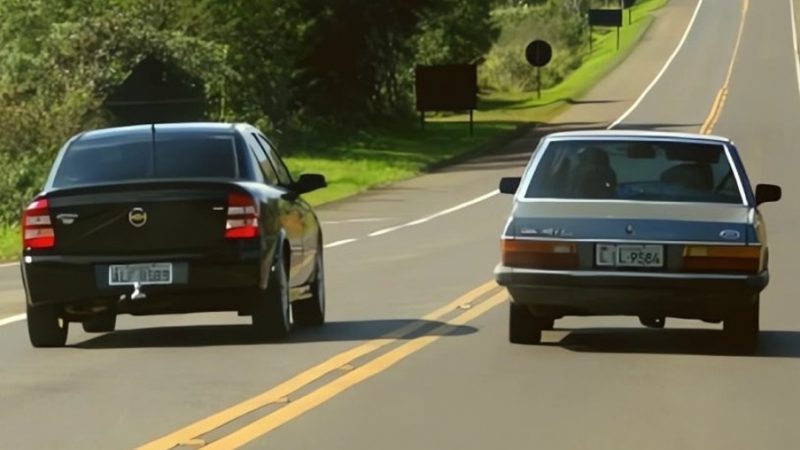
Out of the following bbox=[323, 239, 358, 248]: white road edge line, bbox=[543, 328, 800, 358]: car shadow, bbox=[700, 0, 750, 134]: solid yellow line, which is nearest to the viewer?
bbox=[543, 328, 800, 358]: car shadow

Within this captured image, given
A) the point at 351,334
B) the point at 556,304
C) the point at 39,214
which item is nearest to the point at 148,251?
the point at 39,214

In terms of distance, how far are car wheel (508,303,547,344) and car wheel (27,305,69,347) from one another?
126 inches

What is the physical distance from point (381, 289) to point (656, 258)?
6.58 m

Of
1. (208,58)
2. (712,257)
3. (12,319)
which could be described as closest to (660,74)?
(208,58)

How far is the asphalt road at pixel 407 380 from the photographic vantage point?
1052cm

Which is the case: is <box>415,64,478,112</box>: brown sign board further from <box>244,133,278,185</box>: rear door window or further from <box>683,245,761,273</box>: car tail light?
<box>683,245,761,273</box>: car tail light

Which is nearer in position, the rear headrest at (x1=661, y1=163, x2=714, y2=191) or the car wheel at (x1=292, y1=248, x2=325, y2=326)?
the rear headrest at (x1=661, y1=163, x2=714, y2=191)

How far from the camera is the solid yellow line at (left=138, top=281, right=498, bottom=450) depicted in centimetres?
1032

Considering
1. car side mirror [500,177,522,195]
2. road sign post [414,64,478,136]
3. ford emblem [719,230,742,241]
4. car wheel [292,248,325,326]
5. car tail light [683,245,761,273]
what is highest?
car side mirror [500,177,522,195]

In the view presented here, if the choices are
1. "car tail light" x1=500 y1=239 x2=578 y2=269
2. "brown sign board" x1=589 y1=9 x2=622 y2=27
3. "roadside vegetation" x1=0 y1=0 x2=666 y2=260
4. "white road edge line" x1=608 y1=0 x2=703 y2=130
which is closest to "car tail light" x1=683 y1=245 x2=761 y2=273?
"car tail light" x1=500 y1=239 x2=578 y2=269

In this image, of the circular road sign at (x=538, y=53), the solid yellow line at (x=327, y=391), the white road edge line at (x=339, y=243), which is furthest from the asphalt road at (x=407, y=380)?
the circular road sign at (x=538, y=53)

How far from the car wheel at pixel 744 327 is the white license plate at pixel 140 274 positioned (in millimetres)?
3869

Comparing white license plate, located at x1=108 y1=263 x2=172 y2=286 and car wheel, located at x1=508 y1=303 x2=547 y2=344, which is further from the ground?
white license plate, located at x1=108 y1=263 x2=172 y2=286

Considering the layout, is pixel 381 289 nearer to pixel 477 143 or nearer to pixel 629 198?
pixel 629 198
